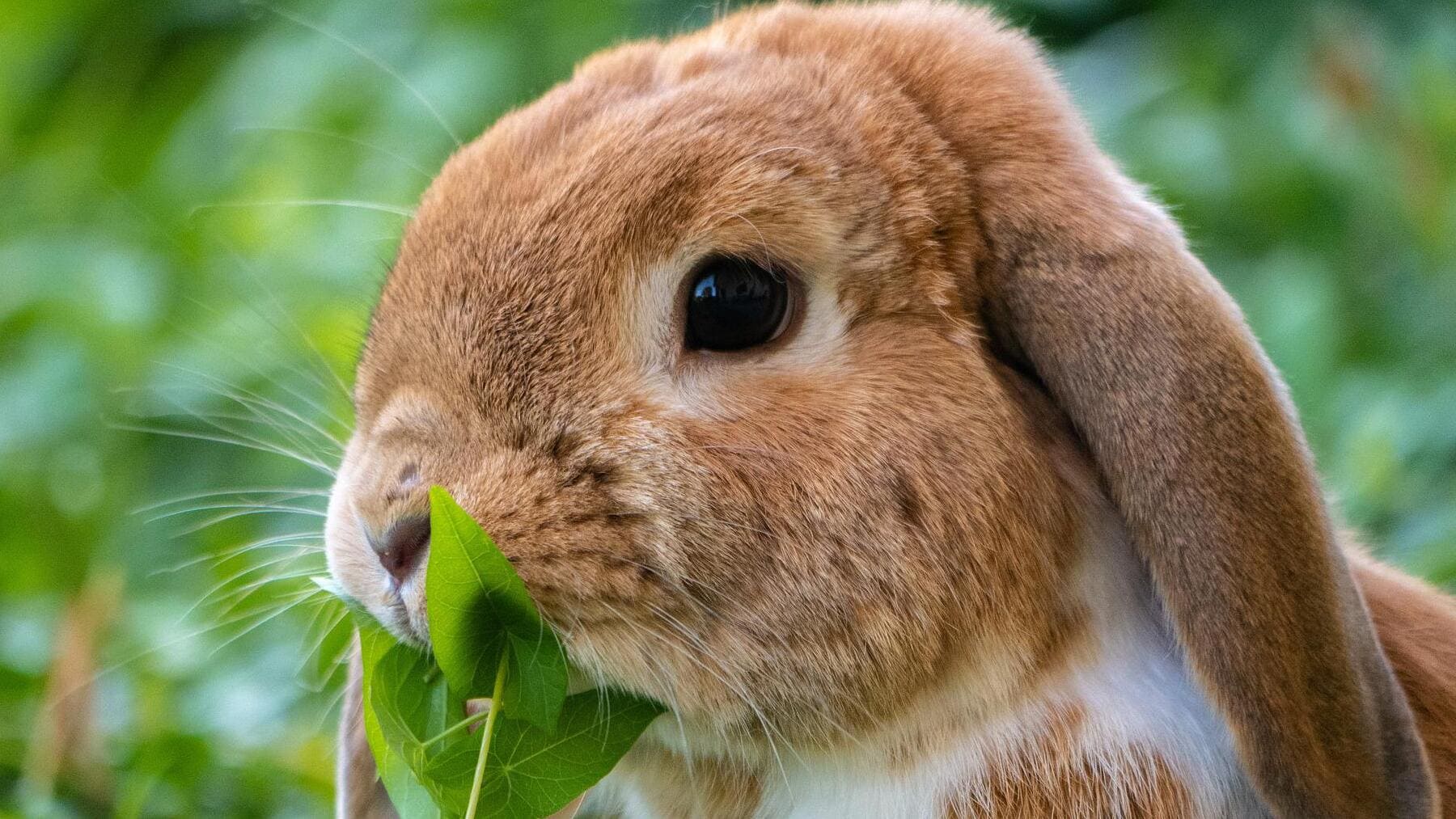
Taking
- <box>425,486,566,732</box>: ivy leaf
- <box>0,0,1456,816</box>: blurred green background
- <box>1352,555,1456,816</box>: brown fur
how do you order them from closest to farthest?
<box>425,486,566,732</box>: ivy leaf < <box>1352,555,1456,816</box>: brown fur < <box>0,0,1456,816</box>: blurred green background

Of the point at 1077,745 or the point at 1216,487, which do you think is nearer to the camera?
the point at 1216,487

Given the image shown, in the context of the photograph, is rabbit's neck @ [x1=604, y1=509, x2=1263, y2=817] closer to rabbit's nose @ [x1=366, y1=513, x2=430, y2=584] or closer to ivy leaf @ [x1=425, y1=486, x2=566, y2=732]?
ivy leaf @ [x1=425, y1=486, x2=566, y2=732]

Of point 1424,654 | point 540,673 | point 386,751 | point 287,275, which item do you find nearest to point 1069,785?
point 1424,654

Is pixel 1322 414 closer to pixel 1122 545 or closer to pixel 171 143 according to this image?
Result: pixel 1122 545

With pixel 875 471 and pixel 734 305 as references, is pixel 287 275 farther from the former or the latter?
pixel 875 471

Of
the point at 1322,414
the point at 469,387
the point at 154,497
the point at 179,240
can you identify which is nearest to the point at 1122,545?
the point at 469,387

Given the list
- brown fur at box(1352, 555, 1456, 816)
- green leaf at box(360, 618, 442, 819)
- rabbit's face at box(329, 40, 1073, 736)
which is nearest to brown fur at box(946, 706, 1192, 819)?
rabbit's face at box(329, 40, 1073, 736)

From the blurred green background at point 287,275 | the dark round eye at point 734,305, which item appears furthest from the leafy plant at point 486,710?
the blurred green background at point 287,275

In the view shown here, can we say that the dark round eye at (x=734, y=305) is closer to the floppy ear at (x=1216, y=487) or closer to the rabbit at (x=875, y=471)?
the rabbit at (x=875, y=471)
